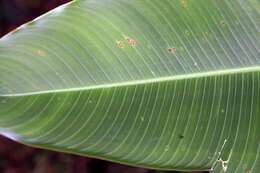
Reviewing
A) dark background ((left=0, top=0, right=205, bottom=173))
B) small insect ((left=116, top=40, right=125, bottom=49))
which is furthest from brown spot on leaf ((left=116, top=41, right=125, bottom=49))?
dark background ((left=0, top=0, right=205, bottom=173))

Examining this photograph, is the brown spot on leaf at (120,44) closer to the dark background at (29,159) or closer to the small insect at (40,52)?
the small insect at (40,52)

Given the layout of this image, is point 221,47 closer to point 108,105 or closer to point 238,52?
point 238,52

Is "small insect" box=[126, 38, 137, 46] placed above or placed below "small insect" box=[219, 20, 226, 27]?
below

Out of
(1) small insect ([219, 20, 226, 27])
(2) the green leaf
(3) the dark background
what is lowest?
(3) the dark background

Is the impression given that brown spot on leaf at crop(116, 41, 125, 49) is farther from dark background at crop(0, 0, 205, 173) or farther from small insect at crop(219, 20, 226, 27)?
dark background at crop(0, 0, 205, 173)

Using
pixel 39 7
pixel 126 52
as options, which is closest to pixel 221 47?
pixel 126 52

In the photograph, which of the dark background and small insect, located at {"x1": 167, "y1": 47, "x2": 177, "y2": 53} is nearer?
small insect, located at {"x1": 167, "y1": 47, "x2": 177, "y2": 53}

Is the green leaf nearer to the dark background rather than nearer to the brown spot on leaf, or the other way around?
the brown spot on leaf

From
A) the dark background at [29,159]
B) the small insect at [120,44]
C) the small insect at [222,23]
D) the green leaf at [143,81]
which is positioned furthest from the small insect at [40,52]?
the dark background at [29,159]
